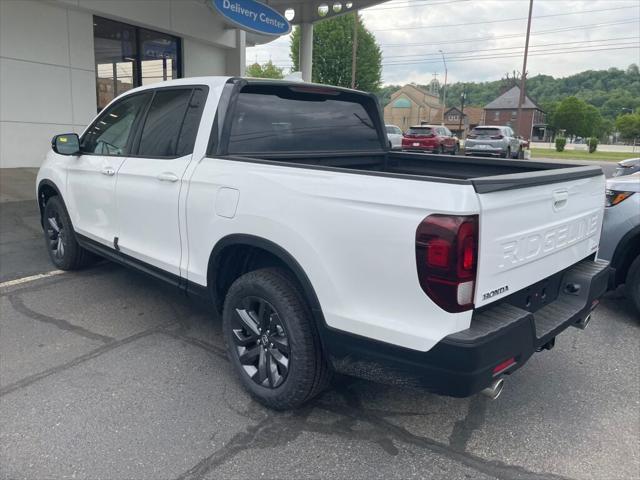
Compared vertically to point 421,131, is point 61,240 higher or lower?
lower

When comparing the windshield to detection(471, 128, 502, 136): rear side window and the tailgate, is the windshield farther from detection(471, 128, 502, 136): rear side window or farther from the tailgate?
the tailgate

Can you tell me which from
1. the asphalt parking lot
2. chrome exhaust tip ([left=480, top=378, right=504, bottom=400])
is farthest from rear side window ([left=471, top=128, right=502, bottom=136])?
chrome exhaust tip ([left=480, top=378, right=504, bottom=400])

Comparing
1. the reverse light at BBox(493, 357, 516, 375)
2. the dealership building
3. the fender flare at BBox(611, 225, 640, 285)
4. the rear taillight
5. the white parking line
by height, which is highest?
the dealership building

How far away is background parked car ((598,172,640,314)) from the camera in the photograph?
435 centimetres

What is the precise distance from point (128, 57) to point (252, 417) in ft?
42.7

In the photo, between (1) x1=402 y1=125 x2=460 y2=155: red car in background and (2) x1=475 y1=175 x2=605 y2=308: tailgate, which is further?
(1) x1=402 y1=125 x2=460 y2=155: red car in background

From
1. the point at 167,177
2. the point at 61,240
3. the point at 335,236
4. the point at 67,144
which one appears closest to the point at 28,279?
the point at 61,240

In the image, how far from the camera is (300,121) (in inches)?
148

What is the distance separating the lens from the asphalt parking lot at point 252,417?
2.54 m

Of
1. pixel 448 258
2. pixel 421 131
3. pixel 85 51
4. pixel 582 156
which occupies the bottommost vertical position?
pixel 582 156

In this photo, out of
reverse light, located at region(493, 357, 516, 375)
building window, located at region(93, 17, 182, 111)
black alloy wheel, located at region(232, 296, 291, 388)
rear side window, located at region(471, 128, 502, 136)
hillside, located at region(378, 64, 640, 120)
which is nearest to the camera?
reverse light, located at region(493, 357, 516, 375)

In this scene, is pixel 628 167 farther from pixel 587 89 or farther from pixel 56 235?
pixel 587 89

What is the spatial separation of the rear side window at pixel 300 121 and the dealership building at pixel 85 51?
27.0ft

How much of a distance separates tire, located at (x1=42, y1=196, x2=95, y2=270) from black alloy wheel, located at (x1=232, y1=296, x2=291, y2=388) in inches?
110
